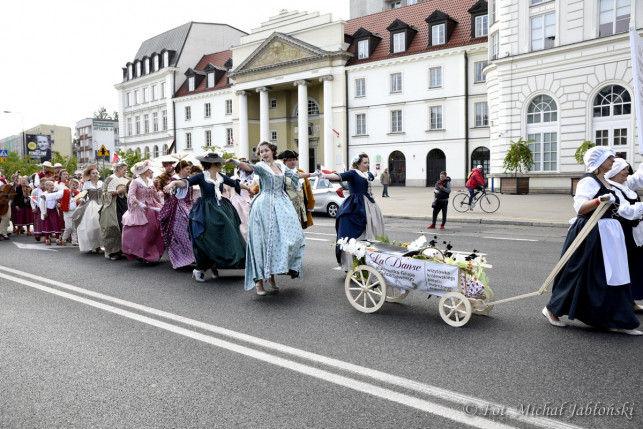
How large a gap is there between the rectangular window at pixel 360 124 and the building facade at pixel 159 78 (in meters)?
26.5

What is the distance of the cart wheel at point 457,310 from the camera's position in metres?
5.34

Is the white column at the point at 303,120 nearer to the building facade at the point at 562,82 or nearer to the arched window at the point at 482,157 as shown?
the arched window at the point at 482,157

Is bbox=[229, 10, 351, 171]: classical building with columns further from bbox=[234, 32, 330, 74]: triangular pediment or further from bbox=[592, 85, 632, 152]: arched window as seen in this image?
bbox=[592, 85, 632, 152]: arched window

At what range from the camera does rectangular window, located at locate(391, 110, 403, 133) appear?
45094mm

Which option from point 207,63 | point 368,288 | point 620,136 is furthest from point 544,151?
point 207,63

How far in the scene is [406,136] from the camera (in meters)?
44.6

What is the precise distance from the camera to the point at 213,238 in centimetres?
818

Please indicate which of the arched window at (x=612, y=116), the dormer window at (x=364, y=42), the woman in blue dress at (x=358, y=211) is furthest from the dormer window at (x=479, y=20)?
the woman in blue dress at (x=358, y=211)

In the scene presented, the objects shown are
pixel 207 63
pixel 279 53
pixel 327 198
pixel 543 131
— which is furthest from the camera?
pixel 207 63

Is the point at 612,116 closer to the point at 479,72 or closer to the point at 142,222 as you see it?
the point at 479,72

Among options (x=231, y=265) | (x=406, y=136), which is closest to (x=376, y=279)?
(x=231, y=265)

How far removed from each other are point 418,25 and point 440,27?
3.30 m

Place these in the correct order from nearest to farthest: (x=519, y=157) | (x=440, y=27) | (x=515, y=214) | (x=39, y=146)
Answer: (x=515, y=214)
(x=519, y=157)
(x=440, y=27)
(x=39, y=146)

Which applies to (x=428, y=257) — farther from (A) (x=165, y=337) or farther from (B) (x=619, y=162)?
(A) (x=165, y=337)
